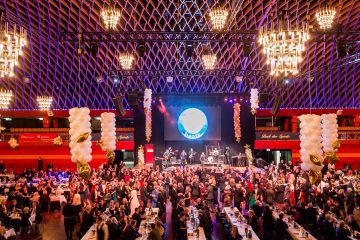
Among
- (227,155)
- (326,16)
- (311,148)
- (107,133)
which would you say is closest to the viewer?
(311,148)

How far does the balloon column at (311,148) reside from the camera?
1273cm

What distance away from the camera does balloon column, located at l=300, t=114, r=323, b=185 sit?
1273 centimetres

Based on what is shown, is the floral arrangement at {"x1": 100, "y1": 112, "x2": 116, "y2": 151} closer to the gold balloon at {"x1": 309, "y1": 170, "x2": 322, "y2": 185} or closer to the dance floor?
the dance floor

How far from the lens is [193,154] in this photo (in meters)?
31.7

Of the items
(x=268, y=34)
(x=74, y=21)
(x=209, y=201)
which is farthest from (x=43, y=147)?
(x=268, y=34)

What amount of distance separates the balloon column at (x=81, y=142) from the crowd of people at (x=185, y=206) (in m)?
1.51

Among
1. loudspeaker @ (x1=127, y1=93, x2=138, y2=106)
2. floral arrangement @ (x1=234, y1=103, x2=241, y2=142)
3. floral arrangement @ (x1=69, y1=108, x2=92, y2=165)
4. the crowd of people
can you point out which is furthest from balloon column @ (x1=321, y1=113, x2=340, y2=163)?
loudspeaker @ (x1=127, y1=93, x2=138, y2=106)

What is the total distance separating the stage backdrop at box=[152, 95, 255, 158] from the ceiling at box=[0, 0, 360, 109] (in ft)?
5.11

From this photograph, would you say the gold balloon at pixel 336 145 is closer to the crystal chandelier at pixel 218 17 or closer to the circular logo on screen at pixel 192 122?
the crystal chandelier at pixel 218 17

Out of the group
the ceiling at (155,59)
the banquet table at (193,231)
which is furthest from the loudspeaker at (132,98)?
the banquet table at (193,231)

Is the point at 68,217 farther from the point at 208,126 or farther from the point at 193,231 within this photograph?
the point at 208,126

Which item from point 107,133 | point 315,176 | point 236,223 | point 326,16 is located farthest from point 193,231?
point 326,16

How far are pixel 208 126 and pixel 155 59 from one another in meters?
7.26

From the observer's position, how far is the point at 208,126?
34188 millimetres
